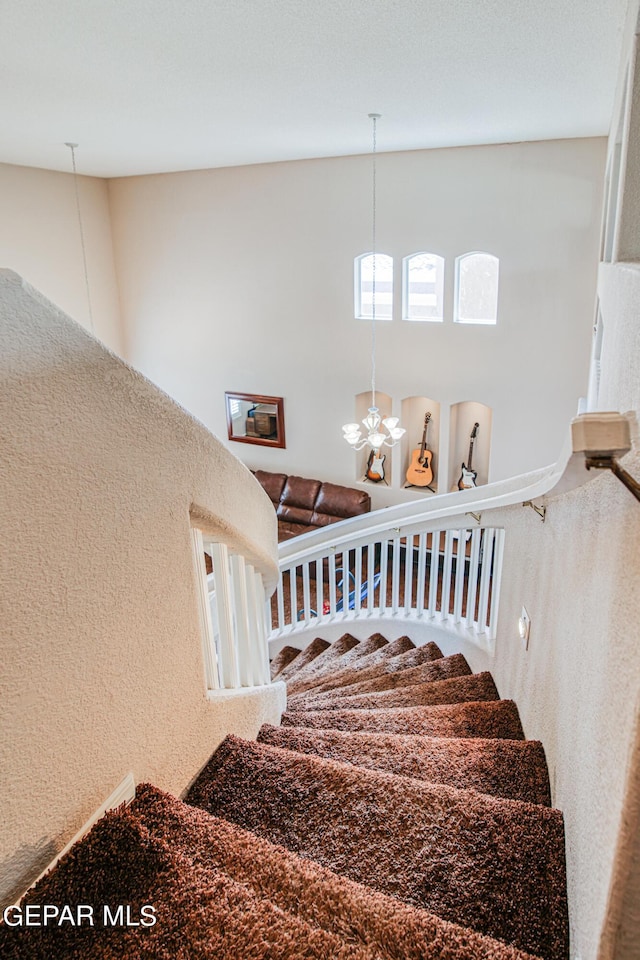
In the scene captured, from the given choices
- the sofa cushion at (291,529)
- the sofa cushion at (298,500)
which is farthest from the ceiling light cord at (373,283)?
the sofa cushion at (291,529)

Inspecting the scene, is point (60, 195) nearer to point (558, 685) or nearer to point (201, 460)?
point (201, 460)

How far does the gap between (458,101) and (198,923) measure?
16.2 ft

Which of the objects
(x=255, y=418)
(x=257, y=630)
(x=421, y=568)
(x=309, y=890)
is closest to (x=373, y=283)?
(x=255, y=418)

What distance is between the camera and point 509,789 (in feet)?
5.70

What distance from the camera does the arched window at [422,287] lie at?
7.38 meters

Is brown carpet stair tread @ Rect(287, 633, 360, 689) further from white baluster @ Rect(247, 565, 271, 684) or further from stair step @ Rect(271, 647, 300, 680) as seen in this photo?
white baluster @ Rect(247, 565, 271, 684)

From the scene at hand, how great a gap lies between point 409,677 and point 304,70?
3494 mm

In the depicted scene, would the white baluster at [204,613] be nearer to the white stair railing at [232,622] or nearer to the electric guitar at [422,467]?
the white stair railing at [232,622]

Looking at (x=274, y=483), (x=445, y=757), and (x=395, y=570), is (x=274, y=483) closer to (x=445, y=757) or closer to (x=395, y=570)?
(x=395, y=570)

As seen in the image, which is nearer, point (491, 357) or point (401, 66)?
point (401, 66)

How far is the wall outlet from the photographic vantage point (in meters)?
2.42

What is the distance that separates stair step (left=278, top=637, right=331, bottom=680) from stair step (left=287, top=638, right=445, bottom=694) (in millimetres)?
486

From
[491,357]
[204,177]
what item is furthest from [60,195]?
[491,357]

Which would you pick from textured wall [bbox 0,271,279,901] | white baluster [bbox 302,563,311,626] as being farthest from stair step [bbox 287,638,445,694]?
textured wall [bbox 0,271,279,901]
